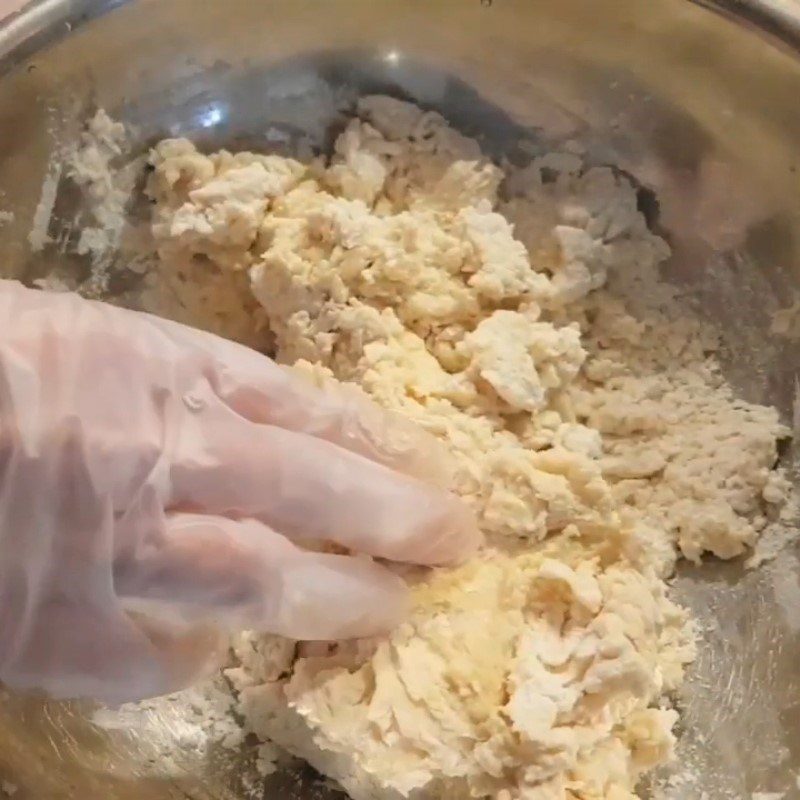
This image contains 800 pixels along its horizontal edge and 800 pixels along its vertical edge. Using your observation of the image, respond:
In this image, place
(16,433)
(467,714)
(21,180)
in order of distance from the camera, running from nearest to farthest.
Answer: (16,433) < (467,714) < (21,180)

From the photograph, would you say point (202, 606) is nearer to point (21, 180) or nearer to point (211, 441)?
point (211, 441)

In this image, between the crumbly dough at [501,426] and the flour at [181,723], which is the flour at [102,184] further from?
the flour at [181,723]

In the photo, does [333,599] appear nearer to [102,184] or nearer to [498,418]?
[498,418]

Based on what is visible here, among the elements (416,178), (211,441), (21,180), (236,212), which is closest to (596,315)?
(416,178)

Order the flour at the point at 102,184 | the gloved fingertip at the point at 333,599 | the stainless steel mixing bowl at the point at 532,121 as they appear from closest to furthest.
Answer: the gloved fingertip at the point at 333,599 < the stainless steel mixing bowl at the point at 532,121 < the flour at the point at 102,184

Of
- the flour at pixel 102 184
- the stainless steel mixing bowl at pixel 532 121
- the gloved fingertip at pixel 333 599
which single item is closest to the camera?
the gloved fingertip at pixel 333 599

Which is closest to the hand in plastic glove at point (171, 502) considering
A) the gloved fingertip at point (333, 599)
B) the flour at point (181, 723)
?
the gloved fingertip at point (333, 599)

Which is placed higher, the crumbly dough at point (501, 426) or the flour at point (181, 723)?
the crumbly dough at point (501, 426)
